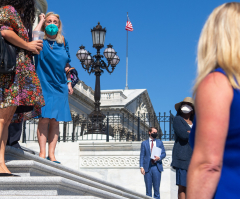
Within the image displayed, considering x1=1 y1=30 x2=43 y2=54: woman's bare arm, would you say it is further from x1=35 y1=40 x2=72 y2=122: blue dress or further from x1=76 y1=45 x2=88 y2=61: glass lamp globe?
x1=76 y1=45 x2=88 y2=61: glass lamp globe

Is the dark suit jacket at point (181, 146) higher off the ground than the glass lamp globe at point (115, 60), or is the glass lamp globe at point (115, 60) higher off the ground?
the glass lamp globe at point (115, 60)

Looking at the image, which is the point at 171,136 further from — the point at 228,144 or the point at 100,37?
the point at 228,144

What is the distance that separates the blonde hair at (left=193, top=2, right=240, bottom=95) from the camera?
1.47 m

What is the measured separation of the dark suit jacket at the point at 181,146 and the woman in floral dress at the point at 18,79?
222cm

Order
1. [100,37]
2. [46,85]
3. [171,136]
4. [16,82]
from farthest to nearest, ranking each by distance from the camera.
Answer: [100,37]
[171,136]
[46,85]
[16,82]

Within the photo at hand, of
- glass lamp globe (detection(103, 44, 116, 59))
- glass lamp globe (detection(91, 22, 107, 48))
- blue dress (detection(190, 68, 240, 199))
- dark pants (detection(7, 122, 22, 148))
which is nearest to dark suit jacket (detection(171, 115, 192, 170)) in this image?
dark pants (detection(7, 122, 22, 148))

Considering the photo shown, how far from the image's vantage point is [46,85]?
17.1 feet

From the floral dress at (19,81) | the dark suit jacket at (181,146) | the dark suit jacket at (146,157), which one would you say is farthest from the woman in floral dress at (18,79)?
the dark suit jacket at (146,157)

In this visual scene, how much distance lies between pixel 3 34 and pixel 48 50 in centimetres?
158

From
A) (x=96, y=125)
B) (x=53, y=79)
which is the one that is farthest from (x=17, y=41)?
(x=96, y=125)

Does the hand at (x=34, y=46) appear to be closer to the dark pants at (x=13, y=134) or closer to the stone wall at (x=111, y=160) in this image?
A: the dark pants at (x=13, y=134)

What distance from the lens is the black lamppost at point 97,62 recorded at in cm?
1233

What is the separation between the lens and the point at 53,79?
5273mm

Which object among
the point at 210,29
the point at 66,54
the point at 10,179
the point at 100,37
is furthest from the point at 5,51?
the point at 100,37
